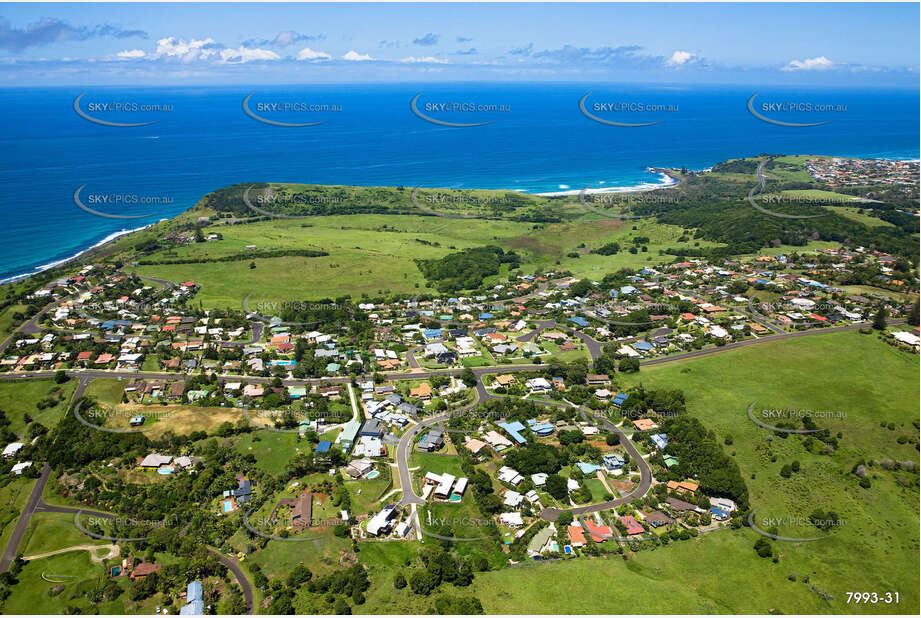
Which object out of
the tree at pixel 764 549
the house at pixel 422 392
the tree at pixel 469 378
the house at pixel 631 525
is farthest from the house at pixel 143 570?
the tree at pixel 764 549

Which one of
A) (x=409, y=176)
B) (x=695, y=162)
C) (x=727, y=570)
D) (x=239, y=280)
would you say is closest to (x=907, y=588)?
(x=727, y=570)

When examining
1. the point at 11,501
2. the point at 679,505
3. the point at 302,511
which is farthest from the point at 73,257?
the point at 679,505

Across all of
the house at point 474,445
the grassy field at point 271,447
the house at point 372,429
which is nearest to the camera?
the grassy field at point 271,447

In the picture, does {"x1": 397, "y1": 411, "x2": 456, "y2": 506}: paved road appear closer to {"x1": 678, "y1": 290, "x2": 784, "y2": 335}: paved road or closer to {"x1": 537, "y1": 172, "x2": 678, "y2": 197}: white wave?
{"x1": 678, "y1": 290, "x2": 784, "y2": 335}: paved road

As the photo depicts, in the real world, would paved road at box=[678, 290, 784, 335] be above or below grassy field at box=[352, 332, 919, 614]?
above

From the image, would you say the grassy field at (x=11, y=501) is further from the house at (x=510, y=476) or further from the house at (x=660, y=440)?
the house at (x=660, y=440)

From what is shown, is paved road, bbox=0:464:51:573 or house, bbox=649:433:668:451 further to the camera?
house, bbox=649:433:668:451

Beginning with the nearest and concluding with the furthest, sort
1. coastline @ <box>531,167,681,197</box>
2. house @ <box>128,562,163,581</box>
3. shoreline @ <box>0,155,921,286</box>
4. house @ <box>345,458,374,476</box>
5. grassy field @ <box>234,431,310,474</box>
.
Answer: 1. house @ <box>128,562,163,581</box>
2. house @ <box>345,458,374,476</box>
3. grassy field @ <box>234,431,310,474</box>
4. shoreline @ <box>0,155,921,286</box>
5. coastline @ <box>531,167,681,197</box>

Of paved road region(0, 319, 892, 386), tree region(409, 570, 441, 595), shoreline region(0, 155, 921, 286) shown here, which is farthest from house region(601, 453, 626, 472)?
shoreline region(0, 155, 921, 286)

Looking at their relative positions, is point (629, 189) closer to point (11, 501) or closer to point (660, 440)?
point (660, 440)
